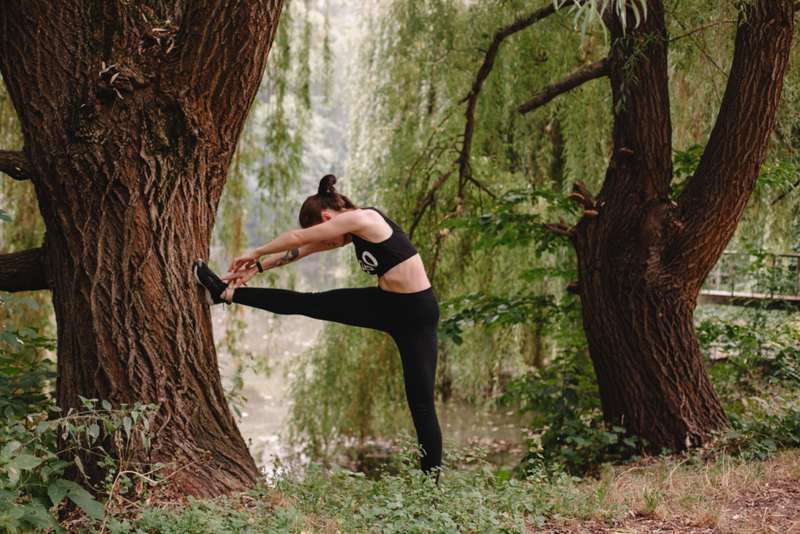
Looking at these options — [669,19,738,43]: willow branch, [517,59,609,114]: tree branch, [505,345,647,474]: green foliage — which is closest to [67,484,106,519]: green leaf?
[505,345,647,474]: green foliage

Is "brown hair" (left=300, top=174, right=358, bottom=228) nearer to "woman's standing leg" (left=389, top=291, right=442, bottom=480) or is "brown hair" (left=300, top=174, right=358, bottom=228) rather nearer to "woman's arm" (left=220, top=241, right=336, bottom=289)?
"woman's arm" (left=220, top=241, right=336, bottom=289)

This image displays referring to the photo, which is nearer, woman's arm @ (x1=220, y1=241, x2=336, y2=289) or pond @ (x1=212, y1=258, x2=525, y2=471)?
woman's arm @ (x1=220, y1=241, x2=336, y2=289)

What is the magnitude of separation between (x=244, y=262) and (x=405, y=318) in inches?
29.7

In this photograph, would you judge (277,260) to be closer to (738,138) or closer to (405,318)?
(405,318)

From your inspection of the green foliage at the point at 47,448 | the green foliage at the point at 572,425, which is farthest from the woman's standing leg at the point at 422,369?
the green foliage at the point at 47,448

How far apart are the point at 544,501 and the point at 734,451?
1401 mm

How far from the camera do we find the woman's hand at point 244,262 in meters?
2.58

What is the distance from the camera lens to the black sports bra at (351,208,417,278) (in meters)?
2.39

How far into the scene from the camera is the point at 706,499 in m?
2.35

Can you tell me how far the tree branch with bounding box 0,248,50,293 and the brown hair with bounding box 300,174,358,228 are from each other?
100cm

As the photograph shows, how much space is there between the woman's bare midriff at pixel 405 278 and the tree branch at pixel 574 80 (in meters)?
1.85

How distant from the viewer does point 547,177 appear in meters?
5.02

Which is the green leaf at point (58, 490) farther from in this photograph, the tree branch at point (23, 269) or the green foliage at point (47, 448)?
the tree branch at point (23, 269)

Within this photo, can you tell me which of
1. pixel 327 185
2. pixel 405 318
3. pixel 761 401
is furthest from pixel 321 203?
pixel 761 401
